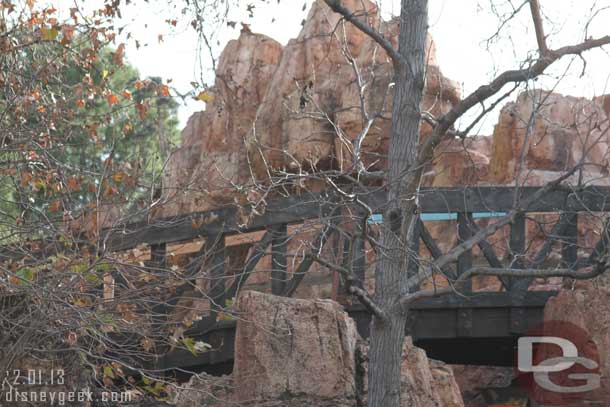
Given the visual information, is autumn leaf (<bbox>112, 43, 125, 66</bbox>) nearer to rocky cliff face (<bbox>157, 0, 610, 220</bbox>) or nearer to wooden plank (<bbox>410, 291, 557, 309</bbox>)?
wooden plank (<bbox>410, 291, 557, 309</bbox>)

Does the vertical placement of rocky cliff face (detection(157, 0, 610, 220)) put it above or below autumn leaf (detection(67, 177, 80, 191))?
above

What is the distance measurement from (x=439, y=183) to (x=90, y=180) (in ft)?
50.8

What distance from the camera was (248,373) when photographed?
8633mm

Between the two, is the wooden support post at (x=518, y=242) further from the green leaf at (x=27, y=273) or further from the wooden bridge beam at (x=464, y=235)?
the green leaf at (x=27, y=273)

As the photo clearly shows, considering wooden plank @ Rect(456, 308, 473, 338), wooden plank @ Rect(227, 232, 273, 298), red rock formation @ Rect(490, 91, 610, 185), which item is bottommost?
wooden plank @ Rect(456, 308, 473, 338)

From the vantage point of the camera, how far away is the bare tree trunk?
8.33 metres

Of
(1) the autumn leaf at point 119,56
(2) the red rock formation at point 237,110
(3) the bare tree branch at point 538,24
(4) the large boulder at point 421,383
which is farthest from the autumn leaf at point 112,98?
(2) the red rock formation at point 237,110

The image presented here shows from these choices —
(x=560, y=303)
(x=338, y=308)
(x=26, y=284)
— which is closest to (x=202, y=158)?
(x=560, y=303)

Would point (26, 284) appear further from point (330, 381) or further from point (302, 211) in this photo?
point (302, 211)
